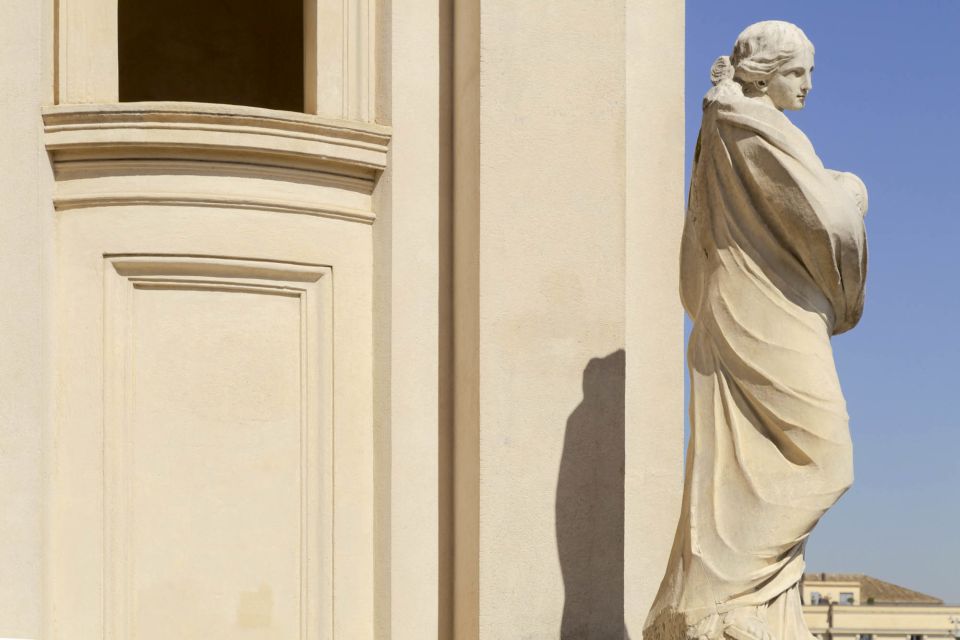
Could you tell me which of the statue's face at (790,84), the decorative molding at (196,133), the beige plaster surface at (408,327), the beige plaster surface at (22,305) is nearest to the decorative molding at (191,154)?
the decorative molding at (196,133)

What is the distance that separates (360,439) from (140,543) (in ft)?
4.20

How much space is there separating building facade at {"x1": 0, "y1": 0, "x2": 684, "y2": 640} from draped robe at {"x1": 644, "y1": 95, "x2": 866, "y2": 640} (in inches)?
55.1

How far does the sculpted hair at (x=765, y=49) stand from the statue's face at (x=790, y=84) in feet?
0.09

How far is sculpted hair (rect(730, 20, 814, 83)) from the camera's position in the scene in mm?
7852

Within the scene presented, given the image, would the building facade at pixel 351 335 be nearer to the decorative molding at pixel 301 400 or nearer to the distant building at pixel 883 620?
the decorative molding at pixel 301 400

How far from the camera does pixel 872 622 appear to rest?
3550 centimetres

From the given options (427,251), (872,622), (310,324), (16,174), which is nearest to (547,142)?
(427,251)

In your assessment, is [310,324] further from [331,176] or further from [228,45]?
[228,45]

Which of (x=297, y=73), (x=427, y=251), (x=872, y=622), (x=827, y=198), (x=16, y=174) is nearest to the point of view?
(x=827, y=198)

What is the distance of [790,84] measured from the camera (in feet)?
25.8

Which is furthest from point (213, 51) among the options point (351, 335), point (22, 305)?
point (22, 305)

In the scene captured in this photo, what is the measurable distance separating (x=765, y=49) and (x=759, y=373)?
4.79ft

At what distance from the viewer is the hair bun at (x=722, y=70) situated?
25.9 feet

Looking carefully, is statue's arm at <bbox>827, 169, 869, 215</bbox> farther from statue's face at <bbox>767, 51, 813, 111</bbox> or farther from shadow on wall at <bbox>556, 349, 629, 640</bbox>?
shadow on wall at <bbox>556, 349, 629, 640</bbox>
